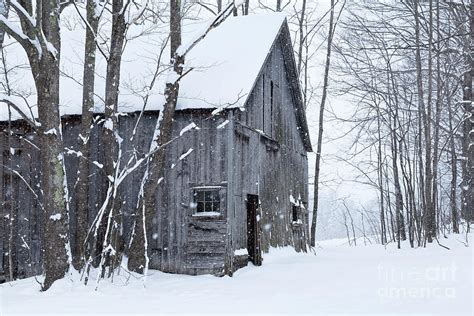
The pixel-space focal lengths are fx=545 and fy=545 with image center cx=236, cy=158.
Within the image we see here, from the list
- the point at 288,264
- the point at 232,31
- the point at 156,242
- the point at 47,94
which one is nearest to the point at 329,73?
the point at 232,31

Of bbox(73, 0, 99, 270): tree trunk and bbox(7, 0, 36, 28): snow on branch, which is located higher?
bbox(7, 0, 36, 28): snow on branch

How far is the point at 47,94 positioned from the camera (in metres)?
10.2

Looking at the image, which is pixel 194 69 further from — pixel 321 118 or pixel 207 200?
pixel 321 118

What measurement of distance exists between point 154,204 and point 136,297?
3.66 m

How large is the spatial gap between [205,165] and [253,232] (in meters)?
2.90

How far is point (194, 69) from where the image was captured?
1406 cm

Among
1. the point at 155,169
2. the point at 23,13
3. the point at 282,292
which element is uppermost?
the point at 23,13

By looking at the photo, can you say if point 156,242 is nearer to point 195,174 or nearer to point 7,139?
point 195,174

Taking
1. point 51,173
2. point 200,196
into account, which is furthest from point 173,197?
point 51,173

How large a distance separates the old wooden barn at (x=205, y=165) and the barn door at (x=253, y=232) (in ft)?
0.10

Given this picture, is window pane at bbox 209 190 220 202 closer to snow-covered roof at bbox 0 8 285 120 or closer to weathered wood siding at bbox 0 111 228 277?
weathered wood siding at bbox 0 111 228 277

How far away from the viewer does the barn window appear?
1307 cm
